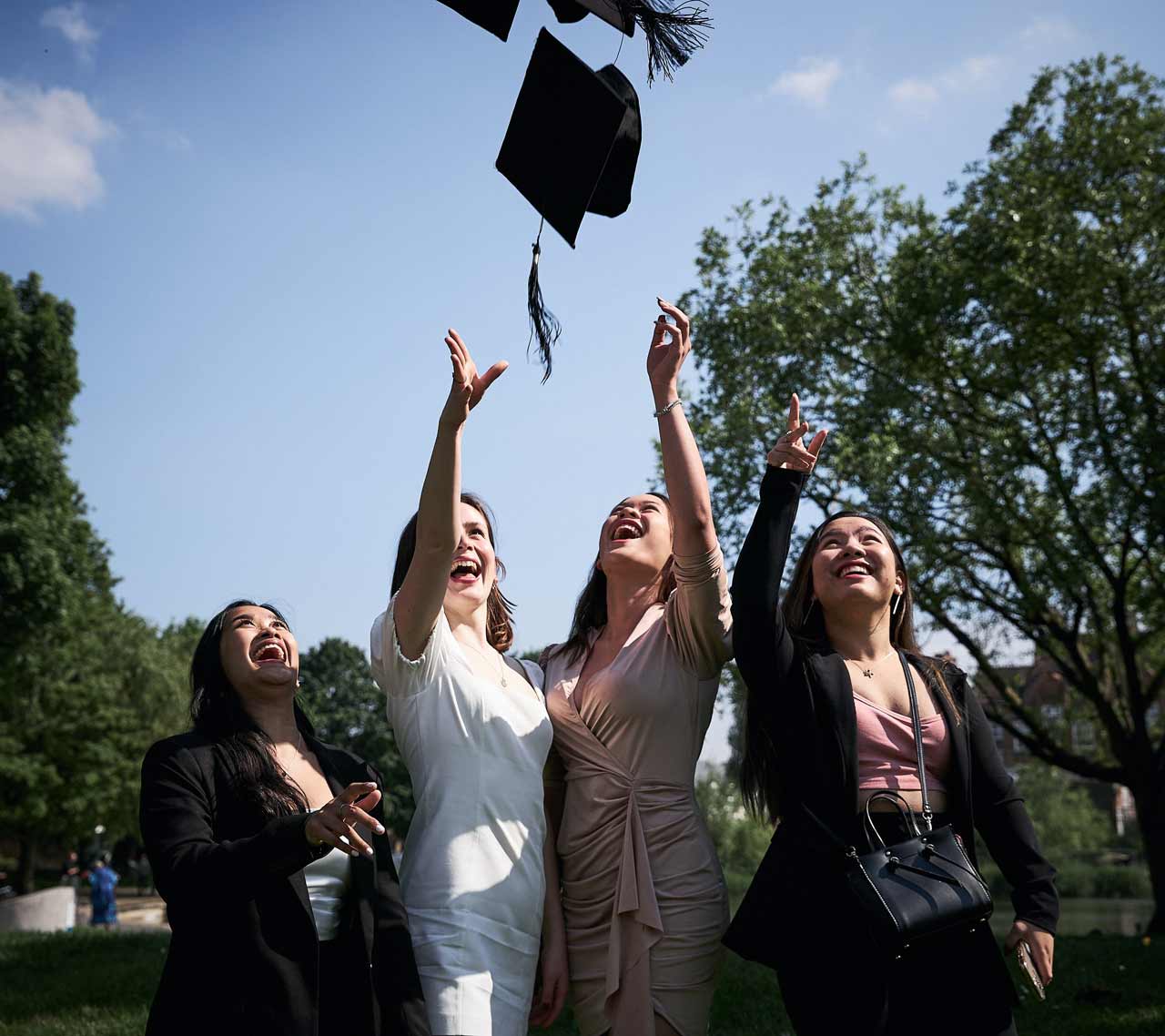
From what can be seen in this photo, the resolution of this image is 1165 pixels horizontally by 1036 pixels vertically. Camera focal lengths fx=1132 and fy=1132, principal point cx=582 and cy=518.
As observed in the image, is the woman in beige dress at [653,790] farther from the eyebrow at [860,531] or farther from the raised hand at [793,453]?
the eyebrow at [860,531]

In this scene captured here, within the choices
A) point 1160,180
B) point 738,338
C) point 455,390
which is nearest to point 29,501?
point 738,338

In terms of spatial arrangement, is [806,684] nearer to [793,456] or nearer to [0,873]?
[793,456]

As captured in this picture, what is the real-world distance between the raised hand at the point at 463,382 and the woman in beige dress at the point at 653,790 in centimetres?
56

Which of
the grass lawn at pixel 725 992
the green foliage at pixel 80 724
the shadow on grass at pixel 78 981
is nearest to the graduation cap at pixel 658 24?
the grass lawn at pixel 725 992

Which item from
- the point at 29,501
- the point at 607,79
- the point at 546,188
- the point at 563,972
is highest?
the point at 29,501

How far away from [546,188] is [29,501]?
20675 millimetres

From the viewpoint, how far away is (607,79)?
3385mm

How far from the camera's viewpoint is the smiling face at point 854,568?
345 centimetres

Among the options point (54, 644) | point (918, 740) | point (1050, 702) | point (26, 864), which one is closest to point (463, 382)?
point (918, 740)

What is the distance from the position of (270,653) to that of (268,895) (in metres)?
0.81

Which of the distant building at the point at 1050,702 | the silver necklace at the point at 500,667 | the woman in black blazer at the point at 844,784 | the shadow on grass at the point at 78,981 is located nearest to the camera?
the woman in black blazer at the point at 844,784

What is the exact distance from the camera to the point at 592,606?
13.4ft

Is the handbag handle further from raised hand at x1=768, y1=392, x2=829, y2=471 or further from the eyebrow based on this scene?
raised hand at x1=768, y1=392, x2=829, y2=471

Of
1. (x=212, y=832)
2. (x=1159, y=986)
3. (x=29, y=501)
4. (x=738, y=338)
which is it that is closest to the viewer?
(x=212, y=832)
